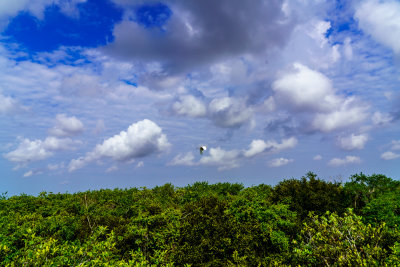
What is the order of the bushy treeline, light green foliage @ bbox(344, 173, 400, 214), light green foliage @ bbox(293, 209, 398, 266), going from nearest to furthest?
light green foliage @ bbox(293, 209, 398, 266), the bushy treeline, light green foliage @ bbox(344, 173, 400, 214)

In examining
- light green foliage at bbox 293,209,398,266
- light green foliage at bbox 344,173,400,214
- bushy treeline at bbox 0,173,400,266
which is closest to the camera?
light green foliage at bbox 293,209,398,266

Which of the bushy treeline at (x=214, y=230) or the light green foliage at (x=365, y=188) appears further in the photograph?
the light green foliage at (x=365, y=188)

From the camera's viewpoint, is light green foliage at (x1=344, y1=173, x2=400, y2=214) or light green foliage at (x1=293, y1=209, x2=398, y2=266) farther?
light green foliage at (x1=344, y1=173, x2=400, y2=214)

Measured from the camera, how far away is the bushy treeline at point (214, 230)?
12.1m

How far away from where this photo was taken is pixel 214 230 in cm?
2306

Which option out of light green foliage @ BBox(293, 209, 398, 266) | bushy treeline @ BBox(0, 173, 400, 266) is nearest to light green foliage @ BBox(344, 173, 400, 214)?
bushy treeline @ BBox(0, 173, 400, 266)

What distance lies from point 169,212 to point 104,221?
921 cm

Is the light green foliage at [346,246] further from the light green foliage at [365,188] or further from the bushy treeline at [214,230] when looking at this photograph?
the light green foliage at [365,188]

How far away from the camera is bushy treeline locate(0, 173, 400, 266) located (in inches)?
476

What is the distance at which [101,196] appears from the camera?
45656mm

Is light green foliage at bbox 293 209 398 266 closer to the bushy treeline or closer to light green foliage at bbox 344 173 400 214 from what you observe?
the bushy treeline

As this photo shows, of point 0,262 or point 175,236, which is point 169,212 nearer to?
point 175,236

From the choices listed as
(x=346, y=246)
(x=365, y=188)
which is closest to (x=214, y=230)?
(x=346, y=246)

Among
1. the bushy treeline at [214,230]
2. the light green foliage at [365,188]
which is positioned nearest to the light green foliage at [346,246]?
the bushy treeline at [214,230]
